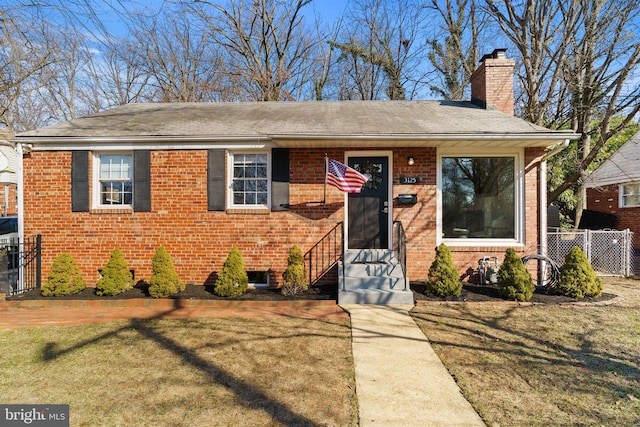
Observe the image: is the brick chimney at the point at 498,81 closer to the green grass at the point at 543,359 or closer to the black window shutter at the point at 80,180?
the green grass at the point at 543,359

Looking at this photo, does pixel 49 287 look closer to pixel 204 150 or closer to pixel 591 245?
pixel 204 150

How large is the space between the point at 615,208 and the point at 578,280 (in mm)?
12683

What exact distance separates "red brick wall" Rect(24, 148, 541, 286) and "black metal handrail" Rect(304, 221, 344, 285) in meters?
0.16

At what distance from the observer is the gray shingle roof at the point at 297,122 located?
21.3ft

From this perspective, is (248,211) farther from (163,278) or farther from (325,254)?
(163,278)

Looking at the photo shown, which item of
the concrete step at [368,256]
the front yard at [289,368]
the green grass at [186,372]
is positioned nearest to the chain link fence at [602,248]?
the front yard at [289,368]

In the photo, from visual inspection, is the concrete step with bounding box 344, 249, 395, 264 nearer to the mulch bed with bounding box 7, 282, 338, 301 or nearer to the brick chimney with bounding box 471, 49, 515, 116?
the mulch bed with bounding box 7, 282, 338, 301

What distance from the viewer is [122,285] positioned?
6.42 m

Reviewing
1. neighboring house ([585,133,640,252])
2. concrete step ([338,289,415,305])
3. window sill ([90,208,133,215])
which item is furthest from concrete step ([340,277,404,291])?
neighboring house ([585,133,640,252])

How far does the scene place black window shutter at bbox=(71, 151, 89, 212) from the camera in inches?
269

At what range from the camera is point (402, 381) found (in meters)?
3.31

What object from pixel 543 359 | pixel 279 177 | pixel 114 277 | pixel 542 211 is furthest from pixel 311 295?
pixel 542 211

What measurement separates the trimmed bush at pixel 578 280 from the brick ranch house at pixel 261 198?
81 cm

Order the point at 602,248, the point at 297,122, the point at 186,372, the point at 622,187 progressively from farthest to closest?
the point at 622,187
the point at 602,248
the point at 297,122
the point at 186,372
